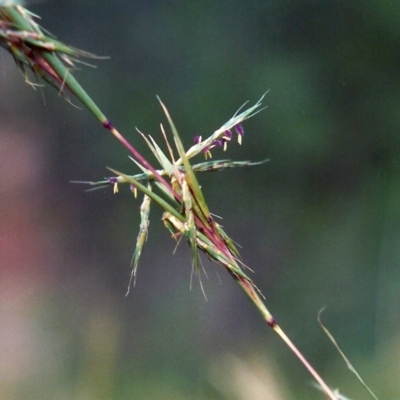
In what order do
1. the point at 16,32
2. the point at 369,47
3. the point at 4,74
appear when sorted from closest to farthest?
the point at 16,32 → the point at 4,74 → the point at 369,47

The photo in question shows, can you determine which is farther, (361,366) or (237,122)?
(361,366)

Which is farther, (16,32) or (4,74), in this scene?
(4,74)

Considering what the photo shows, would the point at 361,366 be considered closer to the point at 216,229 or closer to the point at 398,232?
the point at 398,232

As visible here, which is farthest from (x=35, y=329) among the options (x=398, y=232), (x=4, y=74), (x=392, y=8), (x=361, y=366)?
(x=392, y=8)

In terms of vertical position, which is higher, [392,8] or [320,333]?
[392,8]

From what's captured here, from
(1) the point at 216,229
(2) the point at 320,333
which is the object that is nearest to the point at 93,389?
(2) the point at 320,333

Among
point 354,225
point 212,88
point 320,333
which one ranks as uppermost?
point 212,88

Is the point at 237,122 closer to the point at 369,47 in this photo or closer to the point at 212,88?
the point at 212,88

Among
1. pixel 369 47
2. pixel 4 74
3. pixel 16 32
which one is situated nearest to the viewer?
pixel 16 32

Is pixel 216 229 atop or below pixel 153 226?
atop

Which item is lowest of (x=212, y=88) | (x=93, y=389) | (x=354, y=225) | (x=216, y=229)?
(x=93, y=389)
